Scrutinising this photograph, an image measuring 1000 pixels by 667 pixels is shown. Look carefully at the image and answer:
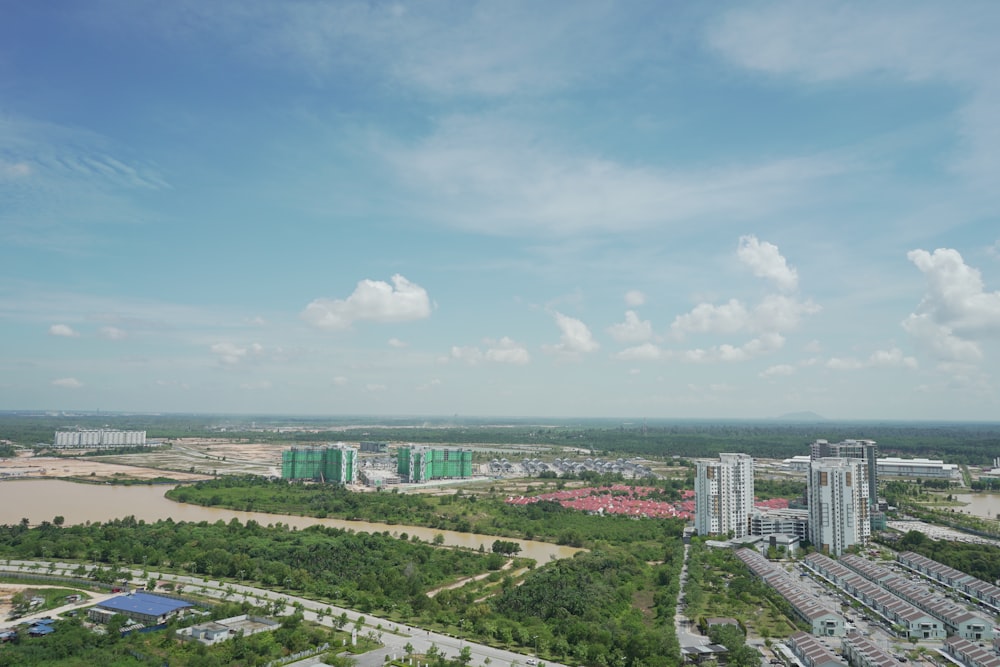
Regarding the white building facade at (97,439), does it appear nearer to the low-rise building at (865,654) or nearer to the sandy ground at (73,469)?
the sandy ground at (73,469)

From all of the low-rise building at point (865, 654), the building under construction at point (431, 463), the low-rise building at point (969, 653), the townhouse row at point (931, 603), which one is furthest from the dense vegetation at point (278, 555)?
the building under construction at point (431, 463)

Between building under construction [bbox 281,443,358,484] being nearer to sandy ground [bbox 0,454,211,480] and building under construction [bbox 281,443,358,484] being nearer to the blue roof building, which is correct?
sandy ground [bbox 0,454,211,480]

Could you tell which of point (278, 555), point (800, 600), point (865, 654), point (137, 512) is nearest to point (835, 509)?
point (800, 600)

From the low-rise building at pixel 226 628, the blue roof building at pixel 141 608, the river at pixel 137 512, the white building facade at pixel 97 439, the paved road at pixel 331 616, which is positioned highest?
the white building facade at pixel 97 439

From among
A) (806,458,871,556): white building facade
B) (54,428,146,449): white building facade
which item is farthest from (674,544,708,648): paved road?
(54,428,146,449): white building facade

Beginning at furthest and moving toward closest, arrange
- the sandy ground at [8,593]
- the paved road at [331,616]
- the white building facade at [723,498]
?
1. the white building facade at [723,498]
2. the sandy ground at [8,593]
3. the paved road at [331,616]

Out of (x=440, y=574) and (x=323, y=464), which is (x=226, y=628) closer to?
(x=440, y=574)
